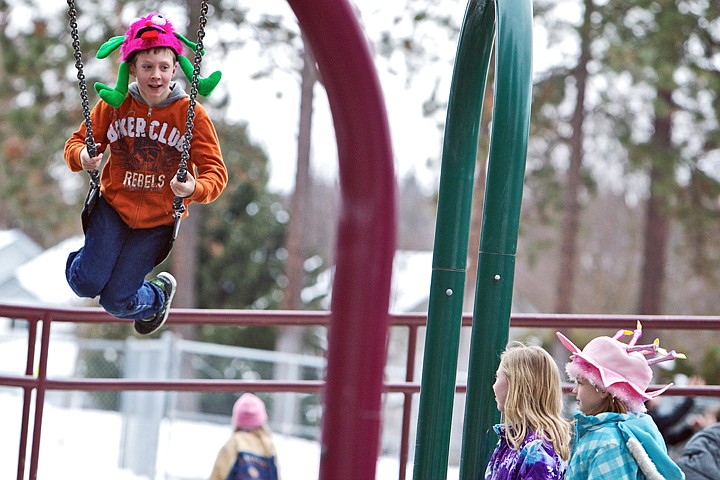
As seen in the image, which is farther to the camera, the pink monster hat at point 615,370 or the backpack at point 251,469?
the backpack at point 251,469

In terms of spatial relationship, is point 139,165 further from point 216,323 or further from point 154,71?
point 216,323

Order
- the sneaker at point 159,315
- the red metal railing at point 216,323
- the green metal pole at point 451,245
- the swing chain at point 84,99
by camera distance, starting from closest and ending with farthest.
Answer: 1. the swing chain at point 84,99
2. the green metal pole at point 451,245
3. the sneaker at point 159,315
4. the red metal railing at point 216,323

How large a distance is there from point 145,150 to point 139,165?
0.19ft

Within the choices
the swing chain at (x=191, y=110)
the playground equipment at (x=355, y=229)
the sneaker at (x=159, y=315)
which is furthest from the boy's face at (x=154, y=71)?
the playground equipment at (x=355, y=229)

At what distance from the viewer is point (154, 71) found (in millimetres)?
3402

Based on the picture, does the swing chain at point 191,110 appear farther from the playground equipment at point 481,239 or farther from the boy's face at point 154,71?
the playground equipment at point 481,239

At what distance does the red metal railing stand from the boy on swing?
4.34 ft

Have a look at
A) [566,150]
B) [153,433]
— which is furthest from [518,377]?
[566,150]

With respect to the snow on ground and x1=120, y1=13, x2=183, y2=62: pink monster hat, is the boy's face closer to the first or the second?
x1=120, y1=13, x2=183, y2=62: pink monster hat

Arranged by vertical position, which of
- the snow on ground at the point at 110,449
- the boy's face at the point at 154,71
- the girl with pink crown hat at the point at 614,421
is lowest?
the snow on ground at the point at 110,449

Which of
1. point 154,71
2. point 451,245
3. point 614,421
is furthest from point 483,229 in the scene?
point 154,71

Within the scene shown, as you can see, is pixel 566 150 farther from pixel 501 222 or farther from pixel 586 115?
pixel 501 222

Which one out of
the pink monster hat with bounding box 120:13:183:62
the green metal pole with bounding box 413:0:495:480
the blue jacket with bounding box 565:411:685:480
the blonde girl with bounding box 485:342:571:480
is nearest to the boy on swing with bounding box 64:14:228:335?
the pink monster hat with bounding box 120:13:183:62

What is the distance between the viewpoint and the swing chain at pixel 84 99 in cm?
287
